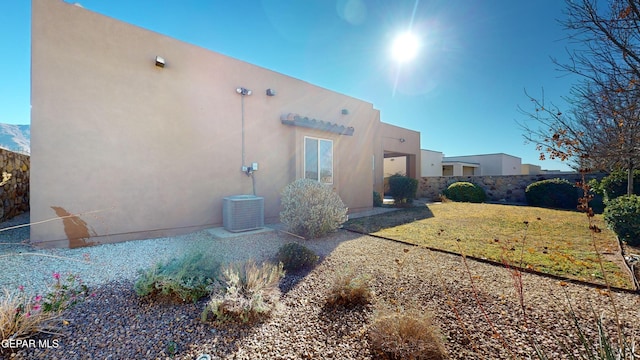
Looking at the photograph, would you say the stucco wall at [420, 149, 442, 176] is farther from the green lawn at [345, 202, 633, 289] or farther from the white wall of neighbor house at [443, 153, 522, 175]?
the green lawn at [345, 202, 633, 289]

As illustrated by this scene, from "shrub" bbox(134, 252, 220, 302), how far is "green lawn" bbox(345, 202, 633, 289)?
397cm

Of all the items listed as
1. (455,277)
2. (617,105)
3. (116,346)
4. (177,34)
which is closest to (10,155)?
(177,34)

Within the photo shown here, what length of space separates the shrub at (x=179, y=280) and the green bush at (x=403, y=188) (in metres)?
12.6

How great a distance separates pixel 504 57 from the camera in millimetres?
7594

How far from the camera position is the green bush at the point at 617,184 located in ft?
34.1

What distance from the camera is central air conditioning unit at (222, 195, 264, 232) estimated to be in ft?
22.9

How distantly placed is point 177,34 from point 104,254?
6127 mm

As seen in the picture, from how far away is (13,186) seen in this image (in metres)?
7.40

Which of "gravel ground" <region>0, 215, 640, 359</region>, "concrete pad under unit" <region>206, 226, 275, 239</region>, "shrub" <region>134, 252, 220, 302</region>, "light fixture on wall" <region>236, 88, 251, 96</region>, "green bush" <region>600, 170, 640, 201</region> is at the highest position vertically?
"light fixture on wall" <region>236, 88, 251, 96</region>

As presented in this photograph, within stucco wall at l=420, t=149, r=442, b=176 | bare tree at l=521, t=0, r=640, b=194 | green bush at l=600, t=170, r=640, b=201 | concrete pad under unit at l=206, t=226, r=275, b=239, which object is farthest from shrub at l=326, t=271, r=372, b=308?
stucco wall at l=420, t=149, r=442, b=176

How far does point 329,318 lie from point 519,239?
6320 millimetres

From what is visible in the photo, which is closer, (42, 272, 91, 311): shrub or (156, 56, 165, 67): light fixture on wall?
(42, 272, 91, 311): shrub

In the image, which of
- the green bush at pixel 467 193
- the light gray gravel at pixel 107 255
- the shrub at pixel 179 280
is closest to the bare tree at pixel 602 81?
the shrub at pixel 179 280

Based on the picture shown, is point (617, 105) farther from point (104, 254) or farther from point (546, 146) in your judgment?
point (104, 254)
